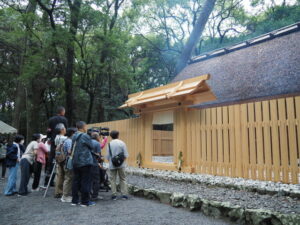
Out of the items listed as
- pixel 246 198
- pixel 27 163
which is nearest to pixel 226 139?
pixel 246 198

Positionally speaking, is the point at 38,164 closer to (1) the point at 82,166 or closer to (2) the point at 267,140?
(1) the point at 82,166

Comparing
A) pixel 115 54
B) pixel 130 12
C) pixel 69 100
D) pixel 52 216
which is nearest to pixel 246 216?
pixel 52 216

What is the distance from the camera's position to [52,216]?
4.49m

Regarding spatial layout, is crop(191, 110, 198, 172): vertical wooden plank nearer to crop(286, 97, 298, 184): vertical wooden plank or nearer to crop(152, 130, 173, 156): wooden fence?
crop(286, 97, 298, 184): vertical wooden plank

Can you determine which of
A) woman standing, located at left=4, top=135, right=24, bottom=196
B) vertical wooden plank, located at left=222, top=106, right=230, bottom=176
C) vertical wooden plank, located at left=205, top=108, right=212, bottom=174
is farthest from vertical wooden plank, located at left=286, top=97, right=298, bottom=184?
woman standing, located at left=4, top=135, right=24, bottom=196

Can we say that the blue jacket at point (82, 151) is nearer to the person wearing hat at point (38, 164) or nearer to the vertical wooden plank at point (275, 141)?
the person wearing hat at point (38, 164)

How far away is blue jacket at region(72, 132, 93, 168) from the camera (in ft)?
16.9

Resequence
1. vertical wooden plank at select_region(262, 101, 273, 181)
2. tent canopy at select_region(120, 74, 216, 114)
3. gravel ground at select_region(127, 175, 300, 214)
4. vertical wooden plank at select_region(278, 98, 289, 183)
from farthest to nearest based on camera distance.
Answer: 1. tent canopy at select_region(120, 74, 216, 114)
2. vertical wooden plank at select_region(262, 101, 273, 181)
3. vertical wooden plank at select_region(278, 98, 289, 183)
4. gravel ground at select_region(127, 175, 300, 214)

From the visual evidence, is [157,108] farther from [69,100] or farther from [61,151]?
[69,100]

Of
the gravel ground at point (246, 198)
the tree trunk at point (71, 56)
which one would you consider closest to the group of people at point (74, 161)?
the gravel ground at point (246, 198)

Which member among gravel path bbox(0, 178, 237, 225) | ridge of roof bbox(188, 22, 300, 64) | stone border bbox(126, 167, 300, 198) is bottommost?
gravel path bbox(0, 178, 237, 225)

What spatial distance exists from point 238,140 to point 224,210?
3147 millimetres

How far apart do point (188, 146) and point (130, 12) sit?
1550 cm

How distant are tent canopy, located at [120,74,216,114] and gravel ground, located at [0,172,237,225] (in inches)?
159
